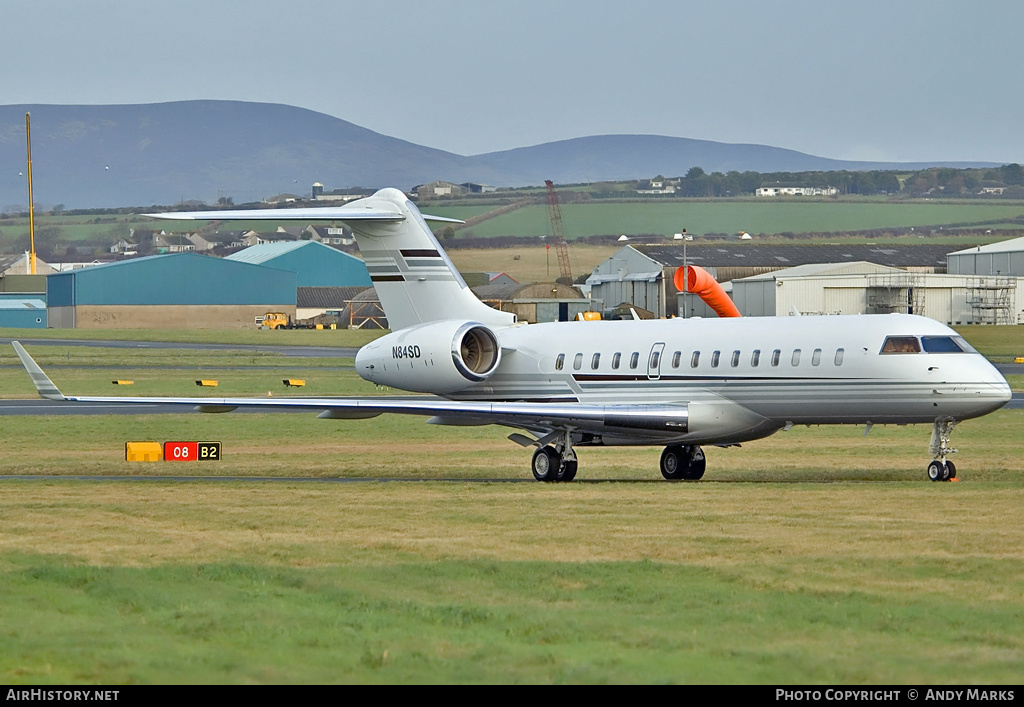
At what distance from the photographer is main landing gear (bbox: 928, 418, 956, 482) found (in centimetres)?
2570

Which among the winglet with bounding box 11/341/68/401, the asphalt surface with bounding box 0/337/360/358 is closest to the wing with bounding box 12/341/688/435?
the winglet with bounding box 11/341/68/401

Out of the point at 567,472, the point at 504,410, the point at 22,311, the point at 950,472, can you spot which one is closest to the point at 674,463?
the point at 567,472

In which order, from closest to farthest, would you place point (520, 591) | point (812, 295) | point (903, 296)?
point (520, 591)
point (903, 296)
point (812, 295)

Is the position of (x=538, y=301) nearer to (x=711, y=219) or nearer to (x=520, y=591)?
(x=711, y=219)

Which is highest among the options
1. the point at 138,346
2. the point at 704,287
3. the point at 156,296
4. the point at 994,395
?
the point at 156,296

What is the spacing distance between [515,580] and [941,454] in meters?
13.8

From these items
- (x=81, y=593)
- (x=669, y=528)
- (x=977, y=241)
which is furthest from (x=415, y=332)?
(x=977, y=241)

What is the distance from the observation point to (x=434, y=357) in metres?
30.4

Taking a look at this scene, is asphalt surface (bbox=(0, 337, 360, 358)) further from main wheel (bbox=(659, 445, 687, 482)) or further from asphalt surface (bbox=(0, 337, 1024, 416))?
main wheel (bbox=(659, 445, 687, 482))

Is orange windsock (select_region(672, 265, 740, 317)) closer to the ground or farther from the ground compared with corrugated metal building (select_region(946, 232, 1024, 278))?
closer to the ground

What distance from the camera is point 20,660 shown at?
10.9 metres

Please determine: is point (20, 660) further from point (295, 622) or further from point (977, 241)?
point (977, 241)

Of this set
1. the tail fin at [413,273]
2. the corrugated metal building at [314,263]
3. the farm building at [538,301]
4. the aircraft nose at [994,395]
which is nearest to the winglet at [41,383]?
the tail fin at [413,273]

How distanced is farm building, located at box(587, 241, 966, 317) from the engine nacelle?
280ft
